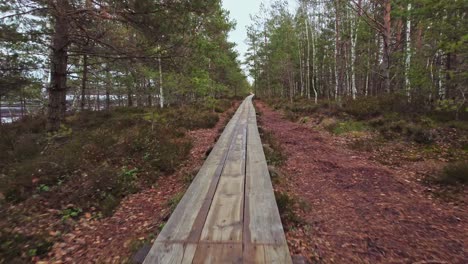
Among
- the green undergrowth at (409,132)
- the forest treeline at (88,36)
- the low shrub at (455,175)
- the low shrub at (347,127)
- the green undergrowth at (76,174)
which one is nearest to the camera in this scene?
the green undergrowth at (76,174)

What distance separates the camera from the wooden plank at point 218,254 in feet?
6.63

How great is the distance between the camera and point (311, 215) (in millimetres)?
3609

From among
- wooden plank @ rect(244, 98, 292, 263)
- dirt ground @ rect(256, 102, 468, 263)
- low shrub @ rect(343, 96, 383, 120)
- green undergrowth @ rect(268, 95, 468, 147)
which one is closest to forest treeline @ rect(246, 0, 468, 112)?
green undergrowth @ rect(268, 95, 468, 147)

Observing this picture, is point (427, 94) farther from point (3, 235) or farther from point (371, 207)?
point (3, 235)

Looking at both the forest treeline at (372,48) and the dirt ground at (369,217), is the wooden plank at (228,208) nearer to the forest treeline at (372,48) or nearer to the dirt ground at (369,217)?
the dirt ground at (369,217)

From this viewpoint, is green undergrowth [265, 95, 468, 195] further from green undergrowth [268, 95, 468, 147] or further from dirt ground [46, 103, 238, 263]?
dirt ground [46, 103, 238, 263]

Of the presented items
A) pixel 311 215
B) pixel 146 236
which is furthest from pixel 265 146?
pixel 146 236

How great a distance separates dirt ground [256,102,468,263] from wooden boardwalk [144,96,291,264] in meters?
0.59

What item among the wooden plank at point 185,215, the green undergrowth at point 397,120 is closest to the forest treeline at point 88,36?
the wooden plank at point 185,215

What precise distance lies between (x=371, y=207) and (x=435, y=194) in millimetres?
1473

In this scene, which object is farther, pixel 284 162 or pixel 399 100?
pixel 399 100

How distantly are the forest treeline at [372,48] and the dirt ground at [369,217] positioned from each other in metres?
2.26

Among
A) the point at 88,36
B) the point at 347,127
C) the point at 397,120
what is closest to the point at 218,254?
the point at 88,36

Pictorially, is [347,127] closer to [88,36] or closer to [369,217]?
[369,217]
